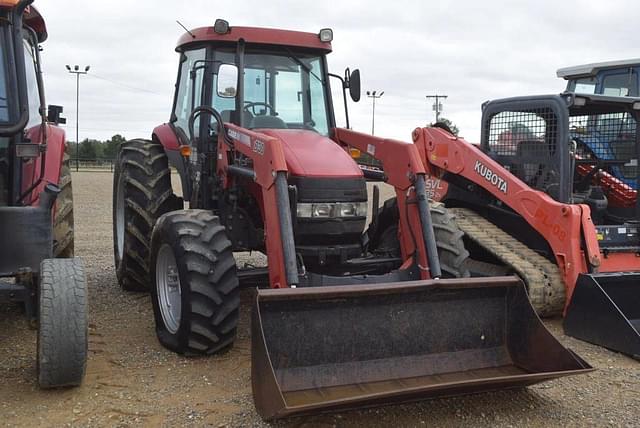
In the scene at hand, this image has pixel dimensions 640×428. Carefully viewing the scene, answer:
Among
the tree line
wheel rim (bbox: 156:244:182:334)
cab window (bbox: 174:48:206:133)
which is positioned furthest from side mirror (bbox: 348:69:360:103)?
the tree line

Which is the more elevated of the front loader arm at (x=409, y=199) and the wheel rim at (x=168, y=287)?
the front loader arm at (x=409, y=199)

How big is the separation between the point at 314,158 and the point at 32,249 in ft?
6.42

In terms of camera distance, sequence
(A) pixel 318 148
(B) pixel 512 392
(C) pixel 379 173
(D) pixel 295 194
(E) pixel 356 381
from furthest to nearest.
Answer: (C) pixel 379 173 → (A) pixel 318 148 → (D) pixel 295 194 → (B) pixel 512 392 → (E) pixel 356 381

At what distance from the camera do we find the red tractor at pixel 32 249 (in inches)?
147

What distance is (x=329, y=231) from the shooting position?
15.5 ft

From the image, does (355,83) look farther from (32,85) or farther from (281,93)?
(32,85)

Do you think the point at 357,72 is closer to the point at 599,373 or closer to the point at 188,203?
the point at 188,203

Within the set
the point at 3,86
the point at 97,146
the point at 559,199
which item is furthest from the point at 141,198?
the point at 97,146

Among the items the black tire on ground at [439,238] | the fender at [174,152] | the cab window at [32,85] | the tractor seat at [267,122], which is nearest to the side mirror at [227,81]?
the tractor seat at [267,122]

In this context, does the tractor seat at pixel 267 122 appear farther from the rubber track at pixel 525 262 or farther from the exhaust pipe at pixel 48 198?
the rubber track at pixel 525 262

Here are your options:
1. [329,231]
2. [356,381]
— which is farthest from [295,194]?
[356,381]

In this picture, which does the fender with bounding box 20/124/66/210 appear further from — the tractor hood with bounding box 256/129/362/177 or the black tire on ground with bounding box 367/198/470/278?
the black tire on ground with bounding box 367/198/470/278

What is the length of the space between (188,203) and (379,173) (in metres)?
1.83

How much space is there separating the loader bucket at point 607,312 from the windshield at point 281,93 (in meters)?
2.51
